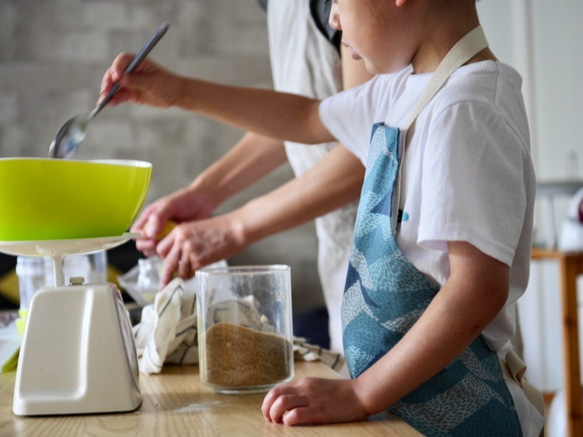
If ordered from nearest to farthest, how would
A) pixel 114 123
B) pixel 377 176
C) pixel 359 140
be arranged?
1. pixel 377 176
2. pixel 359 140
3. pixel 114 123

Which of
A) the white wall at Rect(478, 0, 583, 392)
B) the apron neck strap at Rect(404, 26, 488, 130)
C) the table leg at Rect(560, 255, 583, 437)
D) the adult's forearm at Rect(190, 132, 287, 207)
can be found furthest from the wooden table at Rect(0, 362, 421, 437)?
the white wall at Rect(478, 0, 583, 392)

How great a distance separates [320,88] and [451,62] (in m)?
0.58

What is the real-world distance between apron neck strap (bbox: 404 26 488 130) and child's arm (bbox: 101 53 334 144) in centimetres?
29

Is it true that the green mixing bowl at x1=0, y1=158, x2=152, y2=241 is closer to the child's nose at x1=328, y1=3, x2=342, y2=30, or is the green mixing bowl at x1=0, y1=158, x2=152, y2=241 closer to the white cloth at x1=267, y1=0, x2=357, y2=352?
the child's nose at x1=328, y1=3, x2=342, y2=30

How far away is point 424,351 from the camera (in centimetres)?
67

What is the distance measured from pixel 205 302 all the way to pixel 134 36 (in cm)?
265

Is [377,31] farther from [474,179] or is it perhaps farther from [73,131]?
[73,131]

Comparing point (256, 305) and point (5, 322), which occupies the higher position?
point (256, 305)

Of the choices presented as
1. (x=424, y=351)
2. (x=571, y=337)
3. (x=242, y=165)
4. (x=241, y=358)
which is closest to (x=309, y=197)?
(x=242, y=165)

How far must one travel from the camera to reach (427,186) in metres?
0.69

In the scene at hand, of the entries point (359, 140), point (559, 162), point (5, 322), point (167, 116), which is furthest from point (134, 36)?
point (359, 140)

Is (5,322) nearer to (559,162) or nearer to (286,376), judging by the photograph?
(286,376)

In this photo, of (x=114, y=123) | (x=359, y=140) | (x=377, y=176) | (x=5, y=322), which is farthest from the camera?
(x=114, y=123)

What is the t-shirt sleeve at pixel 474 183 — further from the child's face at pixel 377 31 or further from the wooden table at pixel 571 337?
the wooden table at pixel 571 337
